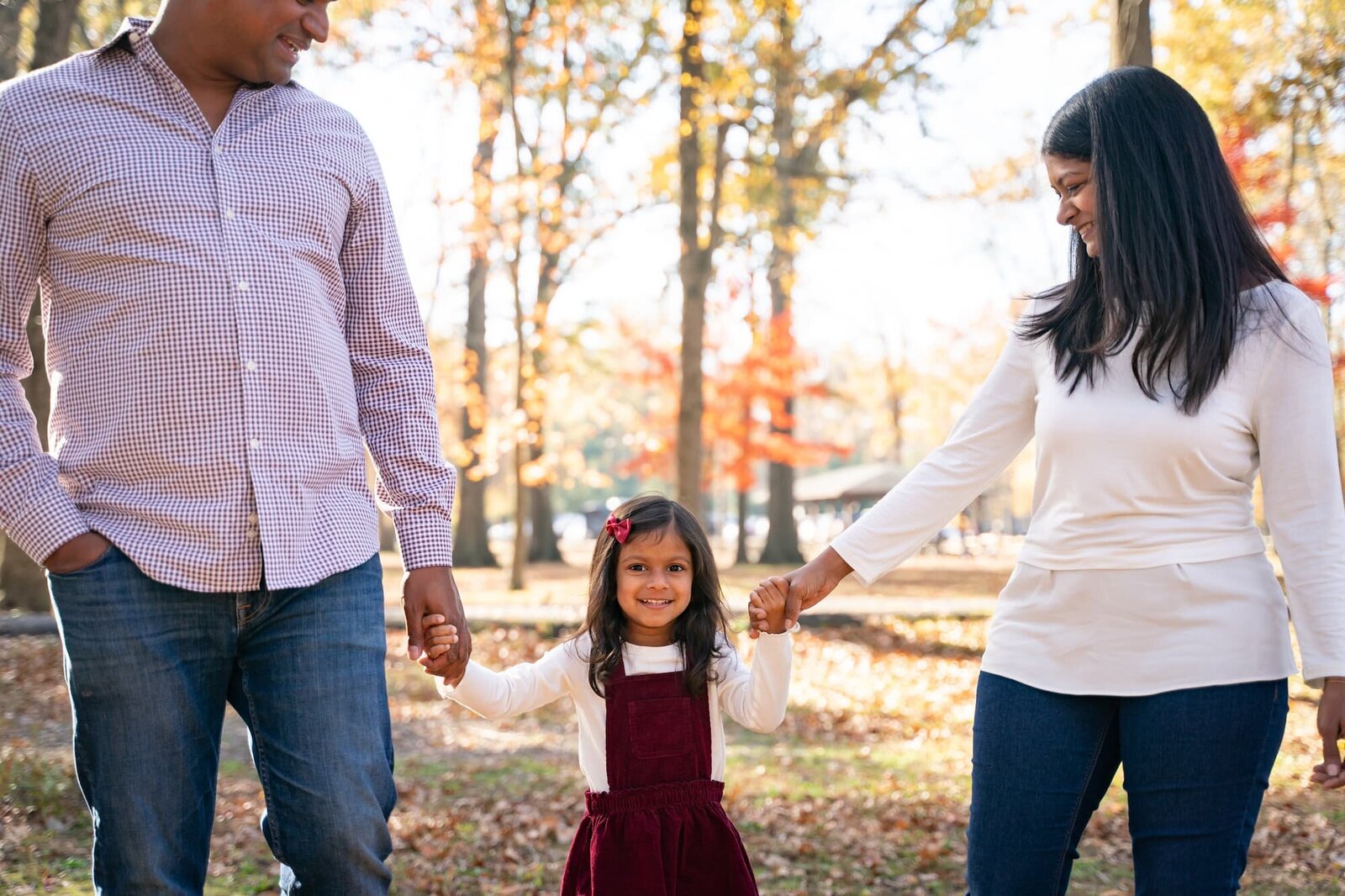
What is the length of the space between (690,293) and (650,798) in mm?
11108

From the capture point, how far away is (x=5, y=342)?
2648 millimetres

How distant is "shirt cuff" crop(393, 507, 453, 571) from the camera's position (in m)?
2.92

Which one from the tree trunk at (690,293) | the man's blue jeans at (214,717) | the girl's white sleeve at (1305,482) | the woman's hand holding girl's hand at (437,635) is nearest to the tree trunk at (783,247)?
the tree trunk at (690,293)

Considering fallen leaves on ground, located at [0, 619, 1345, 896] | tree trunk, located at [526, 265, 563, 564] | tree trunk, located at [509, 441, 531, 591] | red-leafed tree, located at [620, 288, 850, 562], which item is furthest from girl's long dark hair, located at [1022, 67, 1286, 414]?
red-leafed tree, located at [620, 288, 850, 562]

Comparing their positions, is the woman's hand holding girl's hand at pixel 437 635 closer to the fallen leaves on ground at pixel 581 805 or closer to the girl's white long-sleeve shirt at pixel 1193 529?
the girl's white long-sleeve shirt at pixel 1193 529

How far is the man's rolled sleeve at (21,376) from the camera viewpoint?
247 centimetres

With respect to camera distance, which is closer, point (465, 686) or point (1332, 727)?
point (1332, 727)

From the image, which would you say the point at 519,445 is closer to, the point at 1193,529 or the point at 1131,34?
the point at 1131,34

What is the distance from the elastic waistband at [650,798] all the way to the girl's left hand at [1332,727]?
147 cm

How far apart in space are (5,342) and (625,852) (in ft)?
6.37

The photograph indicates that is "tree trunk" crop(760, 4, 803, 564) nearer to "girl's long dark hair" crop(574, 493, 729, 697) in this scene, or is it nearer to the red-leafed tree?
the red-leafed tree

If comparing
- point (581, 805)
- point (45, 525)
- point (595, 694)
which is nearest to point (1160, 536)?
point (595, 694)

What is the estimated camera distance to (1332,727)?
2688 millimetres

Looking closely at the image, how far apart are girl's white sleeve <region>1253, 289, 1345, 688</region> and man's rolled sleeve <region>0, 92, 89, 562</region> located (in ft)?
8.24
